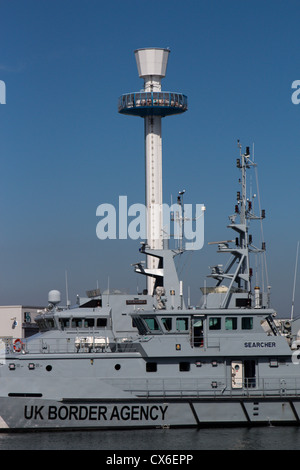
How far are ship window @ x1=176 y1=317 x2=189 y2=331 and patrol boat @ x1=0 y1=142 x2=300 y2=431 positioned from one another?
0.04 metres

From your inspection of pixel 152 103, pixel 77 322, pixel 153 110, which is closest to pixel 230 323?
pixel 77 322

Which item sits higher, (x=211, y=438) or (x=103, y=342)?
(x=103, y=342)

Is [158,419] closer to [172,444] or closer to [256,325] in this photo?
[172,444]

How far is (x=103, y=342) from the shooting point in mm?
38875

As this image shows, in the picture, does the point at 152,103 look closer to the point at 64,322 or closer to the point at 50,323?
the point at 50,323

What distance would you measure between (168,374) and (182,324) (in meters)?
2.22

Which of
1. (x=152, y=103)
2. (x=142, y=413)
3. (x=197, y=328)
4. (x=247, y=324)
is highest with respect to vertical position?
(x=152, y=103)

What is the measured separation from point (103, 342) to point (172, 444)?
6498 millimetres

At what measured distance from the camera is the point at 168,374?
37.6m

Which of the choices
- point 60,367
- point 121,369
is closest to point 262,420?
point 121,369

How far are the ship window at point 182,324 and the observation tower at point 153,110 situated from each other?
32.0 metres

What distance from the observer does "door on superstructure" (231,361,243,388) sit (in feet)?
124

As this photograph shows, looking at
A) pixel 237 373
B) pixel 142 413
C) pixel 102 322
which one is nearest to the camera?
pixel 142 413
